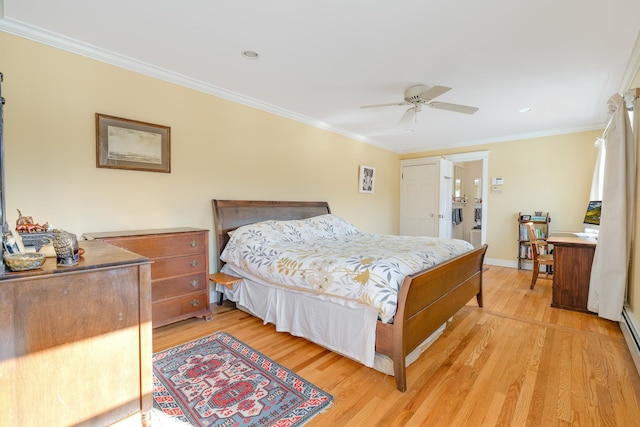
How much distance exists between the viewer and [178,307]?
262 centimetres

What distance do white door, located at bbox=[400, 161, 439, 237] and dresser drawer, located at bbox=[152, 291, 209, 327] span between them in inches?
191

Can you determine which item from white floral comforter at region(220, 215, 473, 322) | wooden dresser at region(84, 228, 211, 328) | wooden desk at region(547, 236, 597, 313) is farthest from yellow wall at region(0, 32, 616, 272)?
wooden desk at region(547, 236, 597, 313)

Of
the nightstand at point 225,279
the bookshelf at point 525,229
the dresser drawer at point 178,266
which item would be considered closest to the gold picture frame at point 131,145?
the dresser drawer at point 178,266

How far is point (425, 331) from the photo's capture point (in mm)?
2102

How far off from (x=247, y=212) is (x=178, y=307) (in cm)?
131

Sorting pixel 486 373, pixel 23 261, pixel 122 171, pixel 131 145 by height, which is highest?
pixel 131 145

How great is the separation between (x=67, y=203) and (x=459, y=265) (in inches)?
132

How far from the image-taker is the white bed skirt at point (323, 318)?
1.96 meters

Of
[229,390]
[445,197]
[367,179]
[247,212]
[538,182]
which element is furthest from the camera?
[445,197]

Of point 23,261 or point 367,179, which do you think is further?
point 367,179

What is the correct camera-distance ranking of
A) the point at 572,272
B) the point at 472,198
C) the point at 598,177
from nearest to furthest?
the point at 572,272
the point at 598,177
the point at 472,198

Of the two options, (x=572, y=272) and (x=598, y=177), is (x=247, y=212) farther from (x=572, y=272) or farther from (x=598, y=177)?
(x=598, y=177)

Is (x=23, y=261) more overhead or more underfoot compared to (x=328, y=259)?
more overhead

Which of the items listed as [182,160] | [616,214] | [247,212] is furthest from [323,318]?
[616,214]
